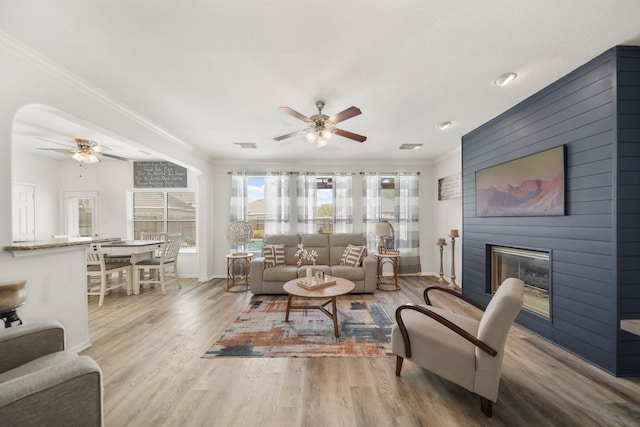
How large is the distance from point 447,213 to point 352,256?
2.19 meters

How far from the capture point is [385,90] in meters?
2.61

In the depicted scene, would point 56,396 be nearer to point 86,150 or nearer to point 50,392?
point 50,392

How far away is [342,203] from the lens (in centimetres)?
563

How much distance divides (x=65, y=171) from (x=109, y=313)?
164 inches

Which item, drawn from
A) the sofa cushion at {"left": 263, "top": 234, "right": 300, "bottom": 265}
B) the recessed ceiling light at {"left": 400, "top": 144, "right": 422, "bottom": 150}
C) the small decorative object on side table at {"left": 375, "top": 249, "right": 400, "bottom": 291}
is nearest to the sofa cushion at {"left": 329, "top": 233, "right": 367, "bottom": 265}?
the small decorative object on side table at {"left": 375, "top": 249, "right": 400, "bottom": 291}

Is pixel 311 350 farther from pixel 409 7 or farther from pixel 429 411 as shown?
pixel 409 7

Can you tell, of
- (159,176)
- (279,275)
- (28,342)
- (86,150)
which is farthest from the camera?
(159,176)

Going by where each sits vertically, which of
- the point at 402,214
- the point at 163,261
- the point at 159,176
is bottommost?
the point at 163,261

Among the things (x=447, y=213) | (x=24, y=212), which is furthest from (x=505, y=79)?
(x=24, y=212)

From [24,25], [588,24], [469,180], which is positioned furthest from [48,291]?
[469,180]

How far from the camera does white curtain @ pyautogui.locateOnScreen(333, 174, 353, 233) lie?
5609 millimetres

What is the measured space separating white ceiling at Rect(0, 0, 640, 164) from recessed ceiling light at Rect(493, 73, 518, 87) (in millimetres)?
73

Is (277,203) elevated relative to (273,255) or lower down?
elevated

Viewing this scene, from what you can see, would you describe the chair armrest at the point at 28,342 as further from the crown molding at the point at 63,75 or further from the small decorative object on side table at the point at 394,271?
the small decorative object on side table at the point at 394,271
